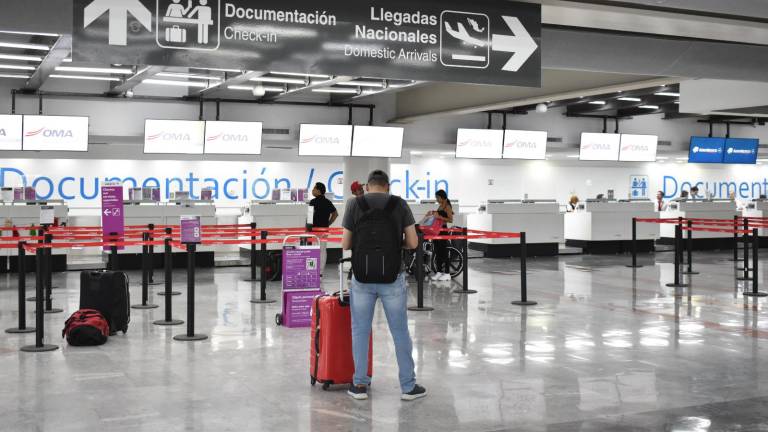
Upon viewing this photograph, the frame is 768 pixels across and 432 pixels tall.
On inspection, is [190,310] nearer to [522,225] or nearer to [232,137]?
[232,137]

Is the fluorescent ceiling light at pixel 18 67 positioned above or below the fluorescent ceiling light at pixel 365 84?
below

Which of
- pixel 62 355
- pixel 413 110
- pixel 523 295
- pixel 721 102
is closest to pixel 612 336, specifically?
pixel 523 295

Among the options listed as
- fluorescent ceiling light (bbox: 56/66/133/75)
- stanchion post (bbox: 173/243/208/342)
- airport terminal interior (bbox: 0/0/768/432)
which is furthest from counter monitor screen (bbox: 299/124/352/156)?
stanchion post (bbox: 173/243/208/342)

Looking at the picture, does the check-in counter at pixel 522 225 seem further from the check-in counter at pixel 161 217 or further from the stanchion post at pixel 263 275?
the stanchion post at pixel 263 275

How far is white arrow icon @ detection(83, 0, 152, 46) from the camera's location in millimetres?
5125

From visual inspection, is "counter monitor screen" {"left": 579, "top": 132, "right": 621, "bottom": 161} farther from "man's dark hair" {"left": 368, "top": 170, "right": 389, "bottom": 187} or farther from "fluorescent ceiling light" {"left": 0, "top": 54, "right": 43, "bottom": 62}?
"man's dark hair" {"left": 368, "top": 170, "right": 389, "bottom": 187}

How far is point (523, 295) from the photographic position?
11.0 meters

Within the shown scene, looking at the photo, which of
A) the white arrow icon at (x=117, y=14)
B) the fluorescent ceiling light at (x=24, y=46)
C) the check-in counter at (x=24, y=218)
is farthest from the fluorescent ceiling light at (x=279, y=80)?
the white arrow icon at (x=117, y=14)

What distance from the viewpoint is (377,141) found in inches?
675

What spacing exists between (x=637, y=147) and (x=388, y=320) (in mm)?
16310

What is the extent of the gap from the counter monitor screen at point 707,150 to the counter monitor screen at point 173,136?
12.6 meters

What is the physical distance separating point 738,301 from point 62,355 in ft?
28.9

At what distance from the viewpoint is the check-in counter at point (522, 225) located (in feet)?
61.5

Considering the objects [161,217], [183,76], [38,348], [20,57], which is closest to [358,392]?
[38,348]
